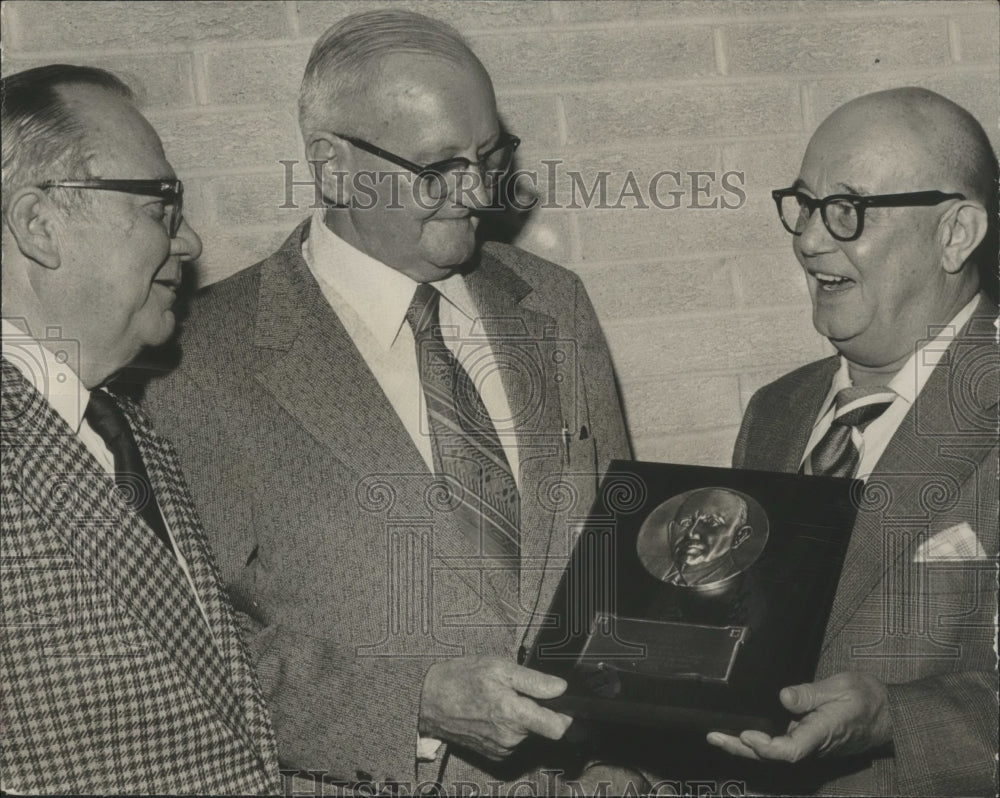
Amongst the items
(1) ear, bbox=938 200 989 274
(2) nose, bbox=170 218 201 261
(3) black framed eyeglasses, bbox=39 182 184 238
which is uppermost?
(3) black framed eyeglasses, bbox=39 182 184 238

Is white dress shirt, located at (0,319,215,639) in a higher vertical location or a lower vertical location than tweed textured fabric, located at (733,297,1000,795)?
higher

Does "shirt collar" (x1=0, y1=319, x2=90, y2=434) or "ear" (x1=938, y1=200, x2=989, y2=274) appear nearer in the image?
"shirt collar" (x1=0, y1=319, x2=90, y2=434)

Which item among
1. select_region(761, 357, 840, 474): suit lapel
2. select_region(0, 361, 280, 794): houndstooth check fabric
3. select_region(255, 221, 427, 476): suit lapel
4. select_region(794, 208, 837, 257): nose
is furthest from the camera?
select_region(761, 357, 840, 474): suit lapel

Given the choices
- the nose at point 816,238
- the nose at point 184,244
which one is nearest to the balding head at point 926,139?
the nose at point 816,238

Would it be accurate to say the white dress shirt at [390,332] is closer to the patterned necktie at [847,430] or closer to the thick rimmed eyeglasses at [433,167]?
the thick rimmed eyeglasses at [433,167]

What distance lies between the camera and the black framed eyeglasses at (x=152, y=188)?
1668 mm

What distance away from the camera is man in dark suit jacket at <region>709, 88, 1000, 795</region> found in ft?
5.80

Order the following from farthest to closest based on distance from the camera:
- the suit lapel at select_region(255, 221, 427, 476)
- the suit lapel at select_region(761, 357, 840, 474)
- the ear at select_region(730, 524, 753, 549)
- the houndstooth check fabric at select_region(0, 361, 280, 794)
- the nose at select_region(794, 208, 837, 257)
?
the suit lapel at select_region(761, 357, 840, 474)
the nose at select_region(794, 208, 837, 257)
the suit lapel at select_region(255, 221, 427, 476)
the ear at select_region(730, 524, 753, 549)
the houndstooth check fabric at select_region(0, 361, 280, 794)

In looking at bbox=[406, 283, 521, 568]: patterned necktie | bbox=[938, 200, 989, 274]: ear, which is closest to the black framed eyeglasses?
bbox=[406, 283, 521, 568]: patterned necktie

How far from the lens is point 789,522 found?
5.67 ft

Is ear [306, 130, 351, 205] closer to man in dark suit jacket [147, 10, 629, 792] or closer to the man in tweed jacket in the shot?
man in dark suit jacket [147, 10, 629, 792]

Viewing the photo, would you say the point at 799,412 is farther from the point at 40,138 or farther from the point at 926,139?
the point at 40,138

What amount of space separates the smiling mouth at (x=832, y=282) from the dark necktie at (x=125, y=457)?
119 centimetres

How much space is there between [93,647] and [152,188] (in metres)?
0.68
